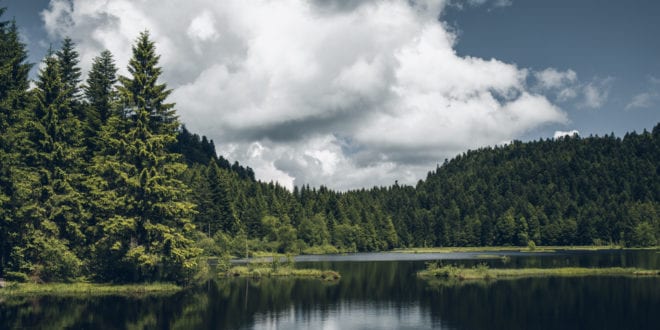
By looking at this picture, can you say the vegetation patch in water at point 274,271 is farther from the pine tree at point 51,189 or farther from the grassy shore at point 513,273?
the pine tree at point 51,189

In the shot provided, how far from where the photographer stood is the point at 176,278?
209 feet

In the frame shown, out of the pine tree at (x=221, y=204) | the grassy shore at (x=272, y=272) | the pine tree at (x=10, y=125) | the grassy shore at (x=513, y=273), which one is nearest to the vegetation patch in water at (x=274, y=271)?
the grassy shore at (x=272, y=272)

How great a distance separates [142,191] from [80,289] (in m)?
12.2

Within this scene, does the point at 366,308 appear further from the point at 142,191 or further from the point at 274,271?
the point at 274,271

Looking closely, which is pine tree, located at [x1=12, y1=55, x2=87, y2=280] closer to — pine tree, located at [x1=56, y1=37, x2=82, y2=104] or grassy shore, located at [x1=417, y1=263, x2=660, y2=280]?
pine tree, located at [x1=56, y1=37, x2=82, y2=104]

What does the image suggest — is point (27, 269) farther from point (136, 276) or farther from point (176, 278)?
point (176, 278)

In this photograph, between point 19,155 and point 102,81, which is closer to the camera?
point 19,155

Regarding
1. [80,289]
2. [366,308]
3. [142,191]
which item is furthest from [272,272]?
[366,308]

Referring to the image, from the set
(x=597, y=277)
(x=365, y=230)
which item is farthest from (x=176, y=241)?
(x=365, y=230)

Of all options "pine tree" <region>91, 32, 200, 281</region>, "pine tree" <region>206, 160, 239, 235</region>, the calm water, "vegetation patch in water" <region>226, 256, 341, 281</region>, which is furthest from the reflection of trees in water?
"pine tree" <region>206, 160, 239, 235</region>

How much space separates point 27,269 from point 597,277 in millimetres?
71817

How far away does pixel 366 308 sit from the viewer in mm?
48562

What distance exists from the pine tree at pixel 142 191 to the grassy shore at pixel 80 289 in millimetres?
2444

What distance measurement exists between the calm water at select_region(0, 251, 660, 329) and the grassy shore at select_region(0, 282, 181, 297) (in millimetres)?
3315
